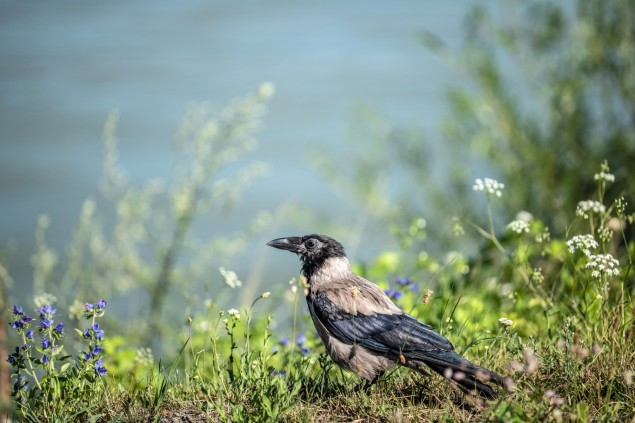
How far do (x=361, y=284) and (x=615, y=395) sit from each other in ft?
4.89

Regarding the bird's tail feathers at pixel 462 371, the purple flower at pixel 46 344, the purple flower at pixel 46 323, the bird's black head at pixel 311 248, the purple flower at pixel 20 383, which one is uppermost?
the bird's black head at pixel 311 248

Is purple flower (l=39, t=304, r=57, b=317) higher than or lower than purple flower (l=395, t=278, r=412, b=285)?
higher

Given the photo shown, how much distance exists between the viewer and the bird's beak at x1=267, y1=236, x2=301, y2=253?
5414 mm

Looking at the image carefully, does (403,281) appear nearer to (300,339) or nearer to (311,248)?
(300,339)

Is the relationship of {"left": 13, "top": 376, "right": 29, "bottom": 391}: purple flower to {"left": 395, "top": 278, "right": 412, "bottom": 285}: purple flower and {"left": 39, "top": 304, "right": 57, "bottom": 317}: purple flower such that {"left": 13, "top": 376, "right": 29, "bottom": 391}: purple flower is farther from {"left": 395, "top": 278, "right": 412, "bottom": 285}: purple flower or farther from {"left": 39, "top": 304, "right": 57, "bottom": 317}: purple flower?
{"left": 395, "top": 278, "right": 412, "bottom": 285}: purple flower

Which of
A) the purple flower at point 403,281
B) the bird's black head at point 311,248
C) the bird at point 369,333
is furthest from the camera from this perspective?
the purple flower at point 403,281

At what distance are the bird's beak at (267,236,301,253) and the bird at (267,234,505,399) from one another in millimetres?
143

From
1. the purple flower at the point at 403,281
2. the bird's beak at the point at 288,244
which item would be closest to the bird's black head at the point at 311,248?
the bird's beak at the point at 288,244

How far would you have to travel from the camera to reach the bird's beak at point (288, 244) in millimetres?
5414

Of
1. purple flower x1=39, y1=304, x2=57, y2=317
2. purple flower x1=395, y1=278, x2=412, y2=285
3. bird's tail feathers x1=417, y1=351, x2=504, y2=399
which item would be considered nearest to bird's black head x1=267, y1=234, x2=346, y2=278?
purple flower x1=395, y1=278, x2=412, y2=285

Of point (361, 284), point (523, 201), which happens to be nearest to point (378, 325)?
point (361, 284)

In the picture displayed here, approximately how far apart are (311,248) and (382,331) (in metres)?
0.87

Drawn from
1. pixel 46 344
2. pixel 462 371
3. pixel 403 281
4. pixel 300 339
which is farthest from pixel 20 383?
pixel 403 281

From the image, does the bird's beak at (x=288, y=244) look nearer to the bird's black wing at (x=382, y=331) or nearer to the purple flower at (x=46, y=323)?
the bird's black wing at (x=382, y=331)
